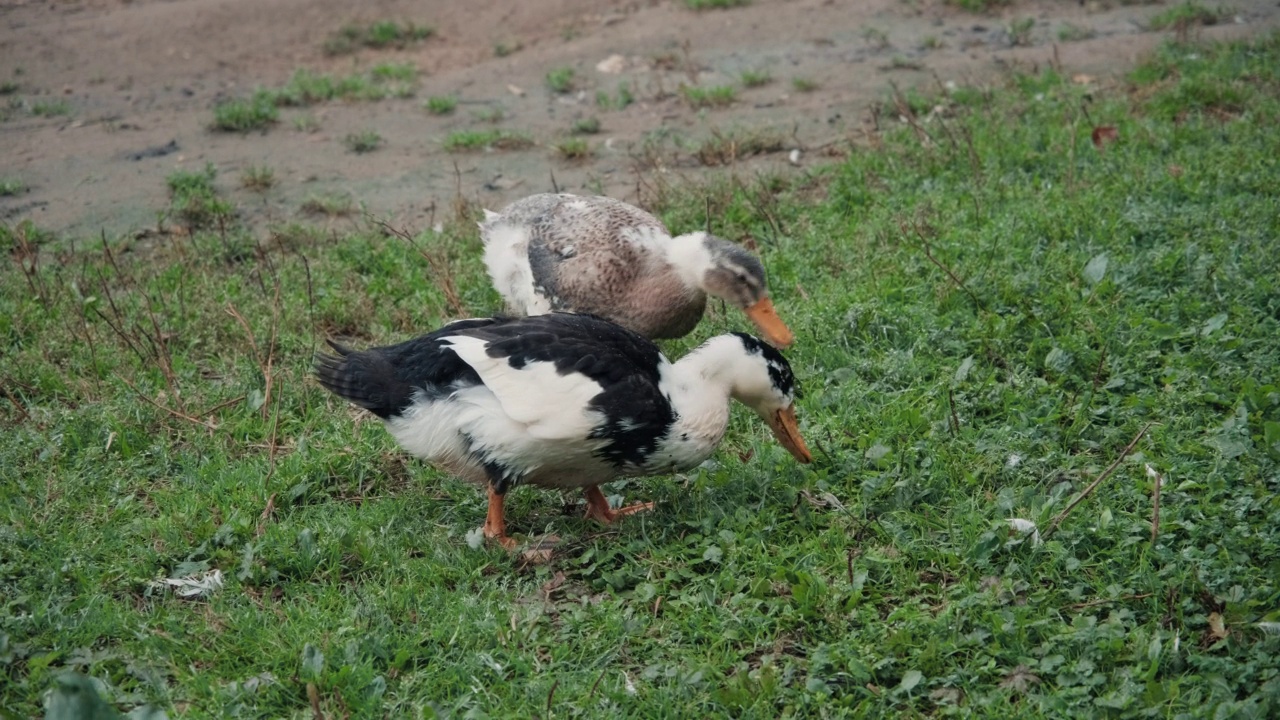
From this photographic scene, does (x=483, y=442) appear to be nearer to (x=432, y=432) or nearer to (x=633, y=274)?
(x=432, y=432)

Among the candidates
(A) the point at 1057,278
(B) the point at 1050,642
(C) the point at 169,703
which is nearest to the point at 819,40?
(A) the point at 1057,278

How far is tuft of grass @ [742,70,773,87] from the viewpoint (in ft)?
29.5

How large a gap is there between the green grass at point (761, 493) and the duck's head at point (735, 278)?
0.84 feet

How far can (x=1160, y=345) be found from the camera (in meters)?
5.10

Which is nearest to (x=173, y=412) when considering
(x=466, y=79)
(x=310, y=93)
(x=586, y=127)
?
(x=586, y=127)

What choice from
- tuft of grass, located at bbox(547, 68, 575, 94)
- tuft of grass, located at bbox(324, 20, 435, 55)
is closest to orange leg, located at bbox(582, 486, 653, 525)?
tuft of grass, located at bbox(547, 68, 575, 94)

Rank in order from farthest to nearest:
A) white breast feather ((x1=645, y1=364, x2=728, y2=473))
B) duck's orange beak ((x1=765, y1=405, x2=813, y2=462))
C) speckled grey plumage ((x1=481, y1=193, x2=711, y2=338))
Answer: speckled grey plumage ((x1=481, y1=193, x2=711, y2=338))
duck's orange beak ((x1=765, y1=405, x2=813, y2=462))
white breast feather ((x1=645, y1=364, x2=728, y2=473))

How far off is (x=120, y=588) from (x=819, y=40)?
7341mm

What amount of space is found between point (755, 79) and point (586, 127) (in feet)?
4.74

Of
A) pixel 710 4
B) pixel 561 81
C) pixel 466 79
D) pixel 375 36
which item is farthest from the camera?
pixel 710 4

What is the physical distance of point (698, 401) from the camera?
13.8ft

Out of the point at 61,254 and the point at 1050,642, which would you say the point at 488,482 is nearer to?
the point at 1050,642

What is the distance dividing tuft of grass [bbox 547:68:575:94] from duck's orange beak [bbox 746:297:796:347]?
435cm

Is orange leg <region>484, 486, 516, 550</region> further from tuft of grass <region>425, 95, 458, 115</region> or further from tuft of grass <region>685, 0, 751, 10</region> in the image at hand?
tuft of grass <region>685, 0, 751, 10</region>
